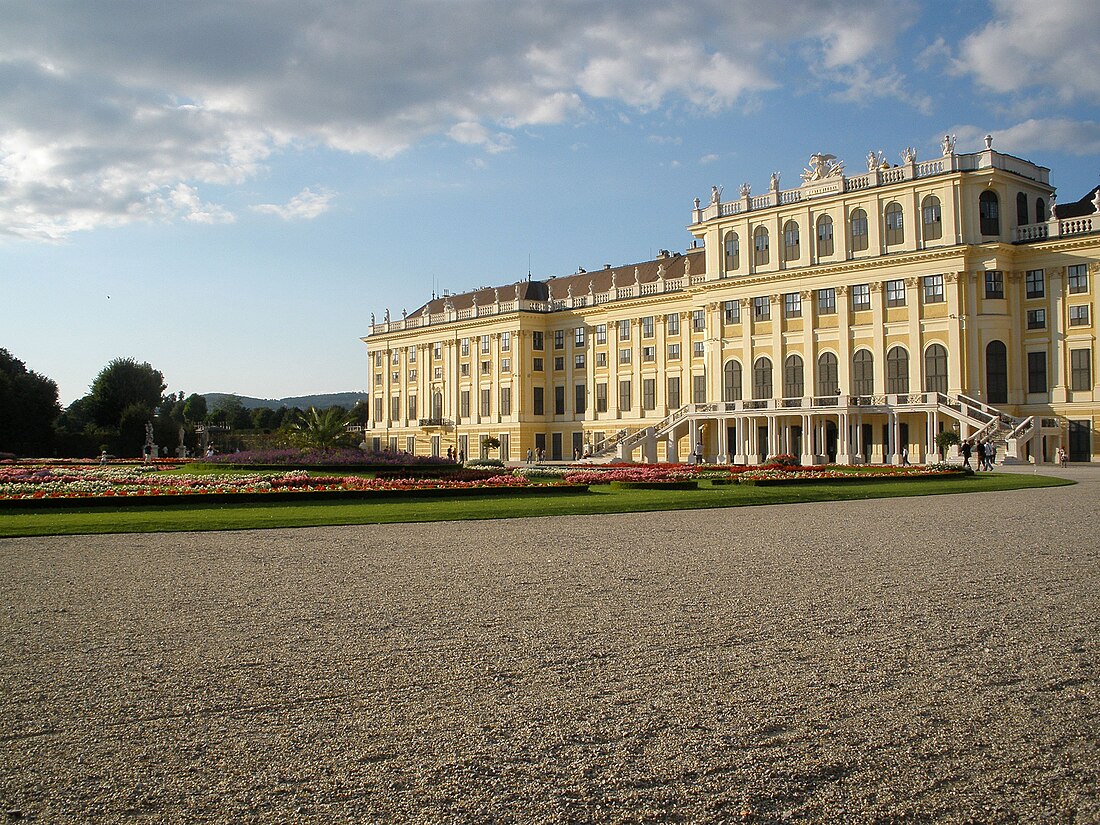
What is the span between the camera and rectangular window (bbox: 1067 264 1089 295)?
186ft

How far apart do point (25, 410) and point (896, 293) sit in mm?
69643

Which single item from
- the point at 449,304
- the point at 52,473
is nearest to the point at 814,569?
the point at 52,473

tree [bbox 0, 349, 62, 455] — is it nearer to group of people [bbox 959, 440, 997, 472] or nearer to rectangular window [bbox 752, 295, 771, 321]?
rectangular window [bbox 752, 295, 771, 321]

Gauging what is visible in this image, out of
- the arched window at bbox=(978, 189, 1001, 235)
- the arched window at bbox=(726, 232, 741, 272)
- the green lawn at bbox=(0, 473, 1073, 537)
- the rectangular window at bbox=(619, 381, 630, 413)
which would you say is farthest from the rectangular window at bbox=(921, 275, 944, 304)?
the green lawn at bbox=(0, 473, 1073, 537)

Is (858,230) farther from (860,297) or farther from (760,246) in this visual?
(760,246)

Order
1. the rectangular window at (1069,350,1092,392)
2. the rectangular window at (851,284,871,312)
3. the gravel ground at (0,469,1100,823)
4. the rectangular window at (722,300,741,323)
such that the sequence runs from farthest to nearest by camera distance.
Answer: the rectangular window at (722,300,741,323), the rectangular window at (851,284,871,312), the rectangular window at (1069,350,1092,392), the gravel ground at (0,469,1100,823)

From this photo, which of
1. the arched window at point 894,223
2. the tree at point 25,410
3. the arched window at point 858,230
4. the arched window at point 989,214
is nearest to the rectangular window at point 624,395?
the arched window at point 858,230

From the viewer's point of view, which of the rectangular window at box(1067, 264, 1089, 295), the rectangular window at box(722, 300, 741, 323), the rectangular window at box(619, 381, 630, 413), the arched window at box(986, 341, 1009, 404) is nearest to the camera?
the rectangular window at box(1067, 264, 1089, 295)

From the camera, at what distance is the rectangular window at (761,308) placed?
226 ft

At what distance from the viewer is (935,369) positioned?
60750 mm

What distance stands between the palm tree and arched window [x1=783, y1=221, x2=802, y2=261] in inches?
1459

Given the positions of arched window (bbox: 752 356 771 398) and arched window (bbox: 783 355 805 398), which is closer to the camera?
arched window (bbox: 783 355 805 398)

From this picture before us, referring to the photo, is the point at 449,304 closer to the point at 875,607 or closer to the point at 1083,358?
the point at 1083,358

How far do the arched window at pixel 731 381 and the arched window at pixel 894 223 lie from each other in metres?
13.7
